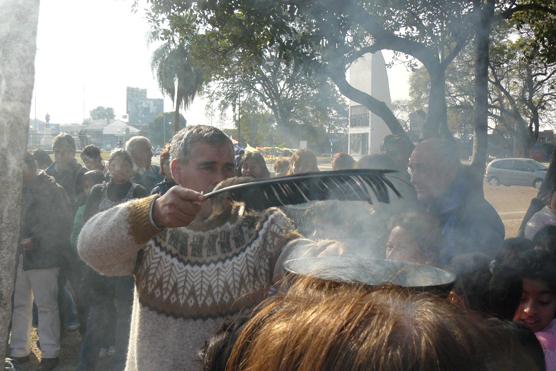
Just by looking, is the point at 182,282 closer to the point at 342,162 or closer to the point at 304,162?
the point at 304,162

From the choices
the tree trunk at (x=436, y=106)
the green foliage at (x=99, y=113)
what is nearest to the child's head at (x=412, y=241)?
the tree trunk at (x=436, y=106)

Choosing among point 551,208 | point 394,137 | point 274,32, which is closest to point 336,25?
point 274,32

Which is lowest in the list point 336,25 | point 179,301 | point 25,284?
point 25,284

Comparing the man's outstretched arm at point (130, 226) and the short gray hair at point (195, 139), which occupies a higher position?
the short gray hair at point (195, 139)

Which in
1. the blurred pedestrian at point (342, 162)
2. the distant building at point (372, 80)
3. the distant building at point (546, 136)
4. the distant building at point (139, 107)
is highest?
the distant building at point (139, 107)

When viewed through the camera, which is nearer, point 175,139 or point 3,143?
point 3,143

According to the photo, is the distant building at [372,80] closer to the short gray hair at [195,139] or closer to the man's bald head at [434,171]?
the man's bald head at [434,171]

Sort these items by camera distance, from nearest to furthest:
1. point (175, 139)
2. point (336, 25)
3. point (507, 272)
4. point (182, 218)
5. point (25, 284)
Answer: point (182, 218) < point (175, 139) < point (507, 272) < point (336, 25) < point (25, 284)

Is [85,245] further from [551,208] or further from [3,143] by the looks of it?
[551,208]

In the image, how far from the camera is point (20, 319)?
14.7 ft

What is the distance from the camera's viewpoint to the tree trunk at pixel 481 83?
4.28m

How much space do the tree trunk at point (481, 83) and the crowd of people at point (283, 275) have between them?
2.12 feet

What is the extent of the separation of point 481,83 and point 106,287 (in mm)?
3447

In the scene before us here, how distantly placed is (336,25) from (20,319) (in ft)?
11.7
